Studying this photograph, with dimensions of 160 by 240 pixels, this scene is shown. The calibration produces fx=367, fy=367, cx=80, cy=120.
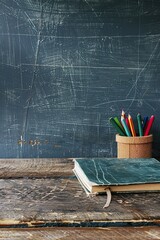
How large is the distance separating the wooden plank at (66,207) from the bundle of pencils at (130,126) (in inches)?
12.8

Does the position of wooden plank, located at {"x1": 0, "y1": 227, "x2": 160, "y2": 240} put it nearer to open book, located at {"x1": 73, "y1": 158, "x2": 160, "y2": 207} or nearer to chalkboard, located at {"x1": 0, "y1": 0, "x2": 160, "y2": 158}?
open book, located at {"x1": 73, "y1": 158, "x2": 160, "y2": 207}

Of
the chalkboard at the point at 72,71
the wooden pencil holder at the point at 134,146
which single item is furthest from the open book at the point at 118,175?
the chalkboard at the point at 72,71

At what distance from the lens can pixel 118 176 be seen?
2.83 feet

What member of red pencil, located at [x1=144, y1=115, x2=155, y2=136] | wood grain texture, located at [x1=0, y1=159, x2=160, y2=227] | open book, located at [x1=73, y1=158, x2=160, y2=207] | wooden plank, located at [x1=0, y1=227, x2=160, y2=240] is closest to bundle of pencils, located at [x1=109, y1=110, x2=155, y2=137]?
red pencil, located at [x1=144, y1=115, x2=155, y2=136]

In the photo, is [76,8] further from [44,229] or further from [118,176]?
[44,229]

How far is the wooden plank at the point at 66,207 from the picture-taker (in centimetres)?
68

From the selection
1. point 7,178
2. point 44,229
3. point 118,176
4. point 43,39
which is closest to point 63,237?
point 44,229

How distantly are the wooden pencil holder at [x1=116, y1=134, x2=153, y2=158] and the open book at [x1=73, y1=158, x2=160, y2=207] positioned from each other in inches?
4.1

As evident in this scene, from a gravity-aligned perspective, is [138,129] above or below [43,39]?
below

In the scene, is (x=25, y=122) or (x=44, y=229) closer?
(x=44, y=229)

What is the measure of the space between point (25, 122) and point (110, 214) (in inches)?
26.0

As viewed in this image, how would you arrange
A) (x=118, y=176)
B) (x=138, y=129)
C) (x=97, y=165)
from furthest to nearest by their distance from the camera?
(x=138, y=129) → (x=97, y=165) → (x=118, y=176)

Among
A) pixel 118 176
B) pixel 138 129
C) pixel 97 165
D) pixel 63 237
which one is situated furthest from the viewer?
pixel 138 129

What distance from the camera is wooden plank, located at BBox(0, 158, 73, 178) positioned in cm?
103
